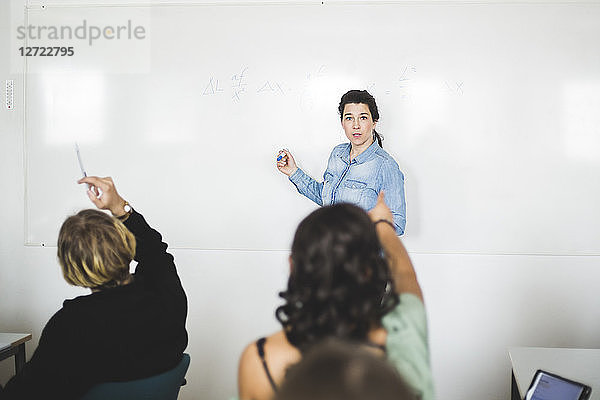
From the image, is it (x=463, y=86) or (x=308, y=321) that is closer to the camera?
(x=308, y=321)

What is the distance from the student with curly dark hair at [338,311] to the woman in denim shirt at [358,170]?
1.70 metres

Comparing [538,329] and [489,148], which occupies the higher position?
[489,148]

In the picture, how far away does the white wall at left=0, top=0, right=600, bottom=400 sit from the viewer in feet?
10.6

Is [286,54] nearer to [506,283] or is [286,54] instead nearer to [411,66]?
[411,66]

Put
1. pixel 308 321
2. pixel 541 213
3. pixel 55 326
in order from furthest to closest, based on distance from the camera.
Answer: pixel 541 213 → pixel 55 326 → pixel 308 321

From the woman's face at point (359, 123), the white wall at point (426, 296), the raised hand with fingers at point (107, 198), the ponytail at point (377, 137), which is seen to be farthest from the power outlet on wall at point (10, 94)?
the ponytail at point (377, 137)

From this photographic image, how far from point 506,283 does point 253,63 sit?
1.76m

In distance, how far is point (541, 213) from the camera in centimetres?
319

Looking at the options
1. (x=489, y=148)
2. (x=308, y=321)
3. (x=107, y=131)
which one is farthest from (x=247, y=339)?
(x=308, y=321)

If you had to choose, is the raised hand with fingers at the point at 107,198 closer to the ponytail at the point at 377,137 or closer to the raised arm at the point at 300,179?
the raised arm at the point at 300,179

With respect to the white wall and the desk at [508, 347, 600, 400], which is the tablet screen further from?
the white wall

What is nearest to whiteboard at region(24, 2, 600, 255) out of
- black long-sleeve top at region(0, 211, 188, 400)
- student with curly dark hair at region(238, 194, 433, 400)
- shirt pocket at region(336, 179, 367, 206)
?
shirt pocket at region(336, 179, 367, 206)

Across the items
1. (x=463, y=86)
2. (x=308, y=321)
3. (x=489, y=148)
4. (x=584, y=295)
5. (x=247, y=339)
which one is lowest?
(x=247, y=339)

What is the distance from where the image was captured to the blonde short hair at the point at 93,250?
169cm
